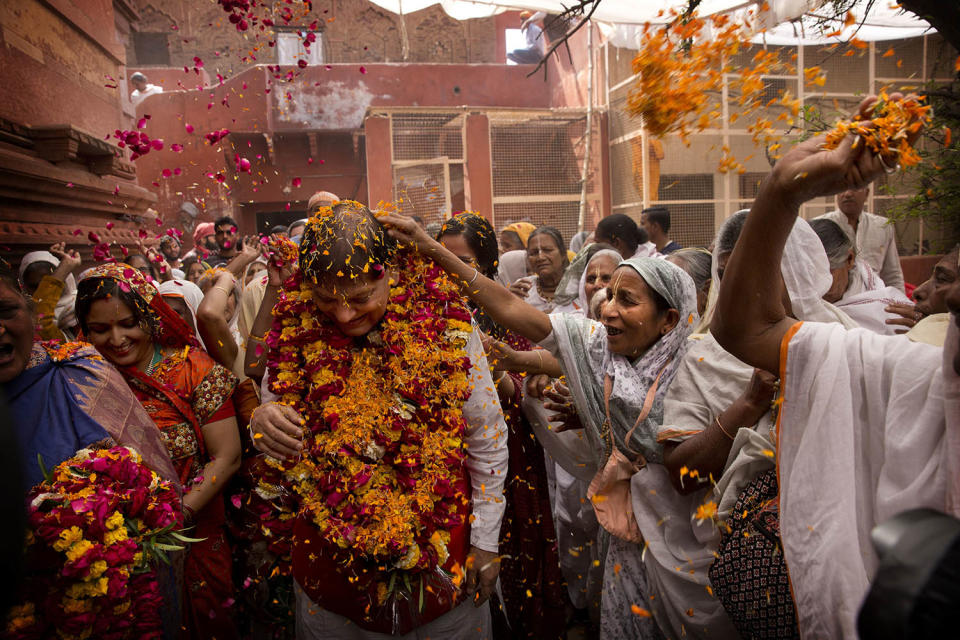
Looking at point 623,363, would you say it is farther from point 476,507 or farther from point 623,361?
point 476,507

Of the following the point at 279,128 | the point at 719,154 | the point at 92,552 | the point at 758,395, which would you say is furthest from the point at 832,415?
the point at 279,128

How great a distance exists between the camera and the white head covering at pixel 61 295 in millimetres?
4133

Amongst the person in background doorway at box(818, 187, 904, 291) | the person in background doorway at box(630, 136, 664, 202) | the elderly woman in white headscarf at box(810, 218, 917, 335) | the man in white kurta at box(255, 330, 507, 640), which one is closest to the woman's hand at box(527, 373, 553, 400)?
the man in white kurta at box(255, 330, 507, 640)

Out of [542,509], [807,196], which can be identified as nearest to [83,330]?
[542,509]

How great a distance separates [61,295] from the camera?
4.30 metres

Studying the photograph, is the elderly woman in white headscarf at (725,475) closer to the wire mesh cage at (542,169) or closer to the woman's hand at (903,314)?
the woman's hand at (903,314)

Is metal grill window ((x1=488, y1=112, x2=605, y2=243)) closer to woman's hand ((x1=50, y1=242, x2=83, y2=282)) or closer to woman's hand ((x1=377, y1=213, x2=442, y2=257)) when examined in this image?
woman's hand ((x1=50, y1=242, x2=83, y2=282))

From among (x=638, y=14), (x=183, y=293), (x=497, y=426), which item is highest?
(x=638, y=14)

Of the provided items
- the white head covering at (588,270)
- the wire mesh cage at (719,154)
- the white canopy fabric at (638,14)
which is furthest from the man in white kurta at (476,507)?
the wire mesh cage at (719,154)

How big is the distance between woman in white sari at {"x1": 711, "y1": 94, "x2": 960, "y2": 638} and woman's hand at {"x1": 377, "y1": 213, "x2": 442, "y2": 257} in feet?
3.93

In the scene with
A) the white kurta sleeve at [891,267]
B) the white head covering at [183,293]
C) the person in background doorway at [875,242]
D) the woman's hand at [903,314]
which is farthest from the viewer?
the white kurta sleeve at [891,267]

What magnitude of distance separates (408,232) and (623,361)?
1.16 metres

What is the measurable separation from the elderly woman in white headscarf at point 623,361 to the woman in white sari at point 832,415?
883 millimetres

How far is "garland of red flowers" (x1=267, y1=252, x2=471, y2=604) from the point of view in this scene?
220cm
